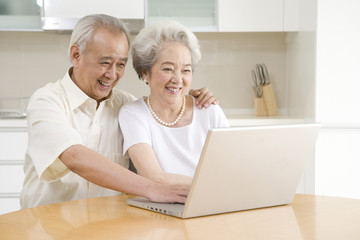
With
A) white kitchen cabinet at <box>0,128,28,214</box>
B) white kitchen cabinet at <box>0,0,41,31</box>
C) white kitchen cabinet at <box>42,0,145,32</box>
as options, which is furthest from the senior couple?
white kitchen cabinet at <box>0,0,41,31</box>

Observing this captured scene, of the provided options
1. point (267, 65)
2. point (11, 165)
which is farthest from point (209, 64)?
point (11, 165)

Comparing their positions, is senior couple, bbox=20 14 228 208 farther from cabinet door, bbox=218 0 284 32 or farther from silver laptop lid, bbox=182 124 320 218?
cabinet door, bbox=218 0 284 32

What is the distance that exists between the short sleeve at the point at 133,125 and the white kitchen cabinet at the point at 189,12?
1.59 metres

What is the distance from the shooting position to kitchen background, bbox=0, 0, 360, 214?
294 centimetres

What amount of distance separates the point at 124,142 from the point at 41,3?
1815 mm

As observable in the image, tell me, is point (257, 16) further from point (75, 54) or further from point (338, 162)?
point (75, 54)

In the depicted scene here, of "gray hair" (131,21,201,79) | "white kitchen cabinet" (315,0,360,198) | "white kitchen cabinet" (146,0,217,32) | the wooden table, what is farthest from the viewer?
"white kitchen cabinet" (146,0,217,32)

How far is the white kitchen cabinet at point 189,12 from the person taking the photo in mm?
3332

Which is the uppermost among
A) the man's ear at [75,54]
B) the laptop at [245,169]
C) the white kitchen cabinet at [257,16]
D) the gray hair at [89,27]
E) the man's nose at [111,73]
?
the white kitchen cabinet at [257,16]

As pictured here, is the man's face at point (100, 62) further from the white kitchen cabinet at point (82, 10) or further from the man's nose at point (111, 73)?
the white kitchen cabinet at point (82, 10)

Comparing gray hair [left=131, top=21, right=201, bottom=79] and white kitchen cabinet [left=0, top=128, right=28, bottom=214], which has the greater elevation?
gray hair [left=131, top=21, right=201, bottom=79]

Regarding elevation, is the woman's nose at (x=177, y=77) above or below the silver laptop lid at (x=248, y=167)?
above

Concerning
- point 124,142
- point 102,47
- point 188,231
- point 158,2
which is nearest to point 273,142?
point 188,231

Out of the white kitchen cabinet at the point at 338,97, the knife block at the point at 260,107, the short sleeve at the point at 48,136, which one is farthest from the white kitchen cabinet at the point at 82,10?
the short sleeve at the point at 48,136
